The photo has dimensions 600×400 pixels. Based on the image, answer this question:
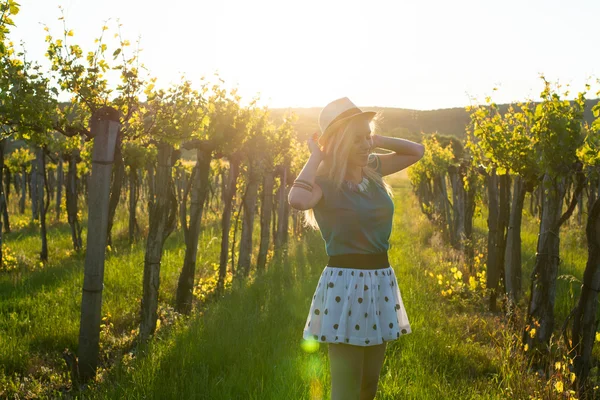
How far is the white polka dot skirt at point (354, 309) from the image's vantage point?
2699 mm

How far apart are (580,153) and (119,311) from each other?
6.12 metres

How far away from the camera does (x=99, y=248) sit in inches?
207

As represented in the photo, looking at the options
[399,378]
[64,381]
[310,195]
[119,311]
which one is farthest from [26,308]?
[310,195]

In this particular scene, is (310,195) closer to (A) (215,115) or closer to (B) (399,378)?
(B) (399,378)

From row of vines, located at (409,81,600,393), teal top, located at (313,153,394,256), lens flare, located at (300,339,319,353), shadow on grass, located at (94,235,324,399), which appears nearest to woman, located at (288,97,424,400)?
teal top, located at (313,153,394,256)

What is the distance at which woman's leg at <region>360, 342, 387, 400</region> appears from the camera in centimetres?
286

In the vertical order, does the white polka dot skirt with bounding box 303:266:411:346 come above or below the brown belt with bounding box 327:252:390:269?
below

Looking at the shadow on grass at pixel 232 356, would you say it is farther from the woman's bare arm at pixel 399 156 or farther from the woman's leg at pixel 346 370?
the woman's bare arm at pixel 399 156

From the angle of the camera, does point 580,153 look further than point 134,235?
No

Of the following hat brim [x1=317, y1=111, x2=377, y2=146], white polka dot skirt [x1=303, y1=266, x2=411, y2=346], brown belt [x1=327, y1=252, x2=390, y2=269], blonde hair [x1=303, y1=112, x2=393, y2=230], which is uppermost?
hat brim [x1=317, y1=111, x2=377, y2=146]

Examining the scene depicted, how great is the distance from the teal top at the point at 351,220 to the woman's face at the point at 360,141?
16 centimetres

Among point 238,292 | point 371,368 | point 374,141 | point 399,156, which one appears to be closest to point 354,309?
point 371,368

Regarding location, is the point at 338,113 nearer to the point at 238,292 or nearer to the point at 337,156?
the point at 337,156

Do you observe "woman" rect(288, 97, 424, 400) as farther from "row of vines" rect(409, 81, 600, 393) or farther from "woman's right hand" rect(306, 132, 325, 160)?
"row of vines" rect(409, 81, 600, 393)
